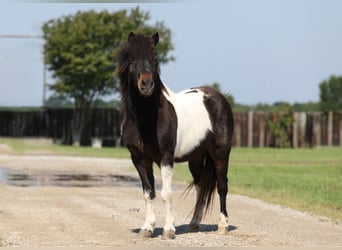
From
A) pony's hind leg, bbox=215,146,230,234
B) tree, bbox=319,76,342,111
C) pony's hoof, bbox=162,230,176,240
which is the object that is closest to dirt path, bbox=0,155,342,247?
pony's hoof, bbox=162,230,176,240

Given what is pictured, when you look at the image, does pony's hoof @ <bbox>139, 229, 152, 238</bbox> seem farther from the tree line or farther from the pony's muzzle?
the tree line

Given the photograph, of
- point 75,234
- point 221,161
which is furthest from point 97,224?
point 221,161

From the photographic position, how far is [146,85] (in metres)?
10.1

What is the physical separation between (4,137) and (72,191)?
3607cm

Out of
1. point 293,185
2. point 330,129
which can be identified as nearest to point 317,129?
point 330,129

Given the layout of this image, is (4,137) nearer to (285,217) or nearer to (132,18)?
(132,18)

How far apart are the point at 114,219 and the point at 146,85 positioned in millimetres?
3339

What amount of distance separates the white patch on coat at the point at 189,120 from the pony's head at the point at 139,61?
65cm

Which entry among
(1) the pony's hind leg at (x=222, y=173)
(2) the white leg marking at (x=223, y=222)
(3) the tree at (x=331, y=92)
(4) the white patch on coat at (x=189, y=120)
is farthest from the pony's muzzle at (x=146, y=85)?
(3) the tree at (x=331, y=92)

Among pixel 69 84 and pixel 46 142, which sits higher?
pixel 69 84

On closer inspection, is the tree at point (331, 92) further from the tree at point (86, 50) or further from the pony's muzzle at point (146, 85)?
the pony's muzzle at point (146, 85)

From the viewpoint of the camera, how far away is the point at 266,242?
34.2 ft

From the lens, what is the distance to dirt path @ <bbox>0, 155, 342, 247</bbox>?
10.4 m

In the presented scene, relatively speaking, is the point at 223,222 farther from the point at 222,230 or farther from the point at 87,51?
the point at 87,51
